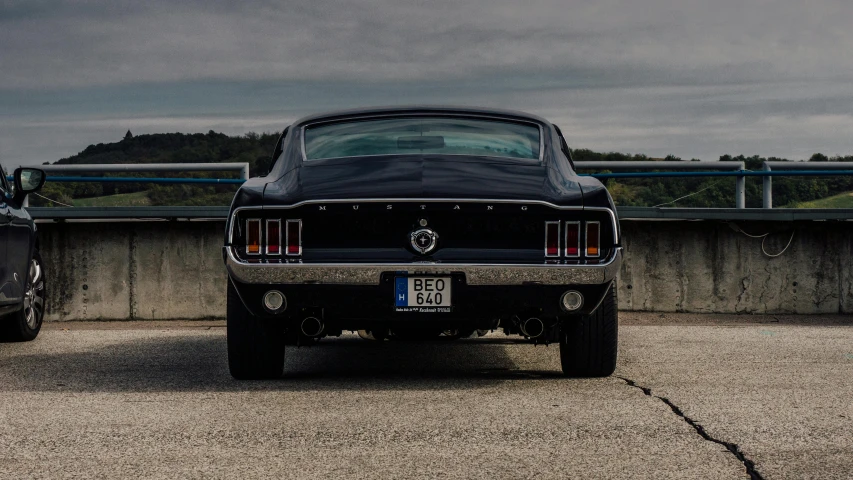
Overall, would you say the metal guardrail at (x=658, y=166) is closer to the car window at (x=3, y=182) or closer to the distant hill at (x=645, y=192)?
the distant hill at (x=645, y=192)

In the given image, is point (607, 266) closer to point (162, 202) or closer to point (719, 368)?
point (719, 368)

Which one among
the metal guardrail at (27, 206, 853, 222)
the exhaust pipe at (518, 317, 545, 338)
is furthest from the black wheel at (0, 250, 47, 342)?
the exhaust pipe at (518, 317, 545, 338)

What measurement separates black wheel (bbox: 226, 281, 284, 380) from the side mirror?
10.5 feet

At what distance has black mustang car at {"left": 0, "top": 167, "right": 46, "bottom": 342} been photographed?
8.25 meters

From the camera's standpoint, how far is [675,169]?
1388 centimetres

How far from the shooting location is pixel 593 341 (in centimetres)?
655

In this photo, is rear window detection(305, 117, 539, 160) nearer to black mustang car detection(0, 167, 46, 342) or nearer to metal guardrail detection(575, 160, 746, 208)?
black mustang car detection(0, 167, 46, 342)

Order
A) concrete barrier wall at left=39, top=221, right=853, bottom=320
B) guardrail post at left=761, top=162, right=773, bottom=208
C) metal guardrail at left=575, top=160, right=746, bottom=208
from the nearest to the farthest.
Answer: concrete barrier wall at left=39, top=221, right=853, bottom=320 → guardrail post at left=761, top=162, right=773, bottom=208 → metal guardrail at left=575, top=160, right=746, bottom=208

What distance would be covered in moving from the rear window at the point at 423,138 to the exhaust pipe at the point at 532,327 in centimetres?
101

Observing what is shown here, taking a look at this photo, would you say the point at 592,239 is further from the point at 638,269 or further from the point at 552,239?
the point at 638,269

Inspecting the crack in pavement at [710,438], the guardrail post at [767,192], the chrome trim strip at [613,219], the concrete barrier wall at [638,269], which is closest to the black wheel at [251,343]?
the chrome trim strip at [613,219]

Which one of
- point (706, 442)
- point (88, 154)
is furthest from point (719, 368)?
point (88, 154)

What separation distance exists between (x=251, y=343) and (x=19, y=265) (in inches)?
116

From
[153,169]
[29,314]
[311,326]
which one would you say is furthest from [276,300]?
[153,169]
